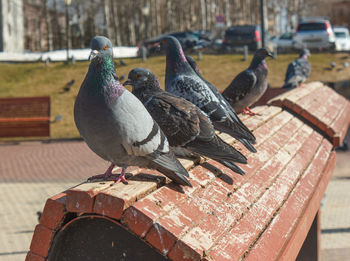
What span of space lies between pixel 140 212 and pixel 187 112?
4.42 ft

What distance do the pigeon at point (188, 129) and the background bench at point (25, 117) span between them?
1228 cm

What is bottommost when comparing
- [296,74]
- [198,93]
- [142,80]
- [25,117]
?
[25,117]

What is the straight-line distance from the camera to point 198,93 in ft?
15.3

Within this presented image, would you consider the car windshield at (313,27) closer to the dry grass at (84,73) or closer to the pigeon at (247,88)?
the dry grass at (84,73)

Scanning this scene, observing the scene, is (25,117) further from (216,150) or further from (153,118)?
(216,150)

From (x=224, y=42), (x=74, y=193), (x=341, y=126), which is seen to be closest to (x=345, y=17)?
(x=224, y=42)

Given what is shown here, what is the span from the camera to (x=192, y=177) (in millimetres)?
3215

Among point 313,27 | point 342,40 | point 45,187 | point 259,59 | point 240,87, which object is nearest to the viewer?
point 240,87

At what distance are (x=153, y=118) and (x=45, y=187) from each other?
6750 mm

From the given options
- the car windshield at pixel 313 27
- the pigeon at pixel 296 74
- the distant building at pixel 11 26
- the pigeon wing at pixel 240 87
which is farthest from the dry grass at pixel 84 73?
the pigeon wing at pixel 240 87

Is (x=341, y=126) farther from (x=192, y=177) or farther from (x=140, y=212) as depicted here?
(x=140, y=212)

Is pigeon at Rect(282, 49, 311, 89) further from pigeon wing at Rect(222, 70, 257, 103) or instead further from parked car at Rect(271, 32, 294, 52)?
parked car at Rect(271, 32, 294, 52)

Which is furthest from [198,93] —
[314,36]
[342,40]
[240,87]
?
[342,40]

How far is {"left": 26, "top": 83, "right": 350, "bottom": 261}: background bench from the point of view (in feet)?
7.99
